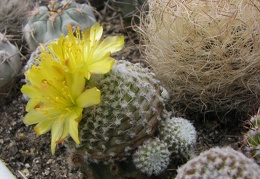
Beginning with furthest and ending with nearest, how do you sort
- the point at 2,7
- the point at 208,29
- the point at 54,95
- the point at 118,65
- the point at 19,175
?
1. the point at 2,7
2. the point at 19,175
3. the point at 208,29
4. the point at 118,65
5. the point at 54,95

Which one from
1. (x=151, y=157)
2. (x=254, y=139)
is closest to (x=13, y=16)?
(x=151, y=157)

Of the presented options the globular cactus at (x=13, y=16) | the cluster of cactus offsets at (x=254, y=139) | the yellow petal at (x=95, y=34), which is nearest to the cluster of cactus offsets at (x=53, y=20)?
the globular cactus at (x=13, y=16)

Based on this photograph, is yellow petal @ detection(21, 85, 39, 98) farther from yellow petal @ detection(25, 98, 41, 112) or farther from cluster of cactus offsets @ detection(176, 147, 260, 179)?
cluster of cactus offsets @ detection(176, 147, 260, 179)

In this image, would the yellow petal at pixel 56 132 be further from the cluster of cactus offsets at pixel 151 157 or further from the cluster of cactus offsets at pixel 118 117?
the cluster of cactus offsets at pixel 151 157

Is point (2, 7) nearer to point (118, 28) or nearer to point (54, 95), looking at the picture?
point (118, 28)

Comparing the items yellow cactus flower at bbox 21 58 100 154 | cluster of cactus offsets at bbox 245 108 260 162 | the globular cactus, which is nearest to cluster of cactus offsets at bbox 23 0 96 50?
A: the globular cactus

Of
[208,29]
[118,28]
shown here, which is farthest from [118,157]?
[118,28]
